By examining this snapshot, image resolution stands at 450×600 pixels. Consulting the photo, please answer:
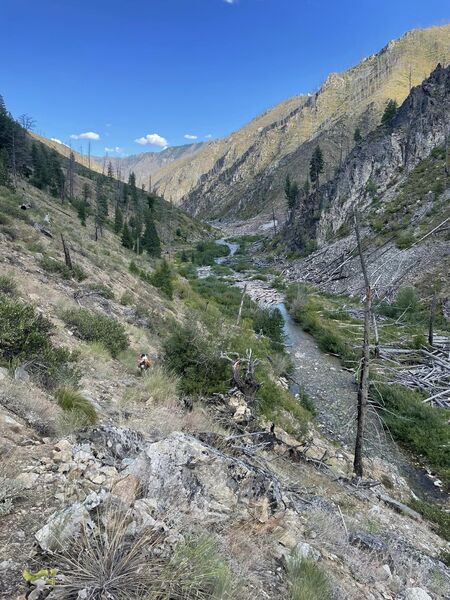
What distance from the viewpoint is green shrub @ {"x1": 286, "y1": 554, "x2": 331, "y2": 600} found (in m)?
3.05

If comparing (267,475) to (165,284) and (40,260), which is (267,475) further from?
(165,284)

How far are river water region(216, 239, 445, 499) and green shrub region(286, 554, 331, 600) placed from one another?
454 centimetres

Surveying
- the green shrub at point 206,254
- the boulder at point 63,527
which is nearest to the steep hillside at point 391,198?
the green shrub at point 206,254

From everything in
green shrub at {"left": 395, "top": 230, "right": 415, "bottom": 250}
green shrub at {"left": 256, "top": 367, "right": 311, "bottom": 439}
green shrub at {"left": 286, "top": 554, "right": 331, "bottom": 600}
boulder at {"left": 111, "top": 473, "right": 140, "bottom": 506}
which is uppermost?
green shrub at {"left": 395, "top": 230, "right": 415, "bottom": 250}

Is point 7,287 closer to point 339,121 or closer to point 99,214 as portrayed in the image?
point 99,214

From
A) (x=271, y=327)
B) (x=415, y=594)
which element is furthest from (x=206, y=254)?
(x=415, y=594)

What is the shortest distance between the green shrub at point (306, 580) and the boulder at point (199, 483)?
2.31 feet

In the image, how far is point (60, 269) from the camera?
15.0 meters

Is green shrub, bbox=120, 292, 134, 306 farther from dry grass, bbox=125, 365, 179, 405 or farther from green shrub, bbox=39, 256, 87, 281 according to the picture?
dry grass, bbox=125, 365, 179, 405

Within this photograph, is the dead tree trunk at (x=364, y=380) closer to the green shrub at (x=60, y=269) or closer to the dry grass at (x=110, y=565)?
the dry grass at (x=110, y=565)

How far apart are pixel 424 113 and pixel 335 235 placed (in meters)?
23.3

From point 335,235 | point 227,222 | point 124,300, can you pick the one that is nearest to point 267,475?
point 124,300

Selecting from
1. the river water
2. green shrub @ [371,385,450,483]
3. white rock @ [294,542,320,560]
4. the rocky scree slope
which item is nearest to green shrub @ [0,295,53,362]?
the rocky scree slope

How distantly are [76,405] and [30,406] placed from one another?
3.18 ft
